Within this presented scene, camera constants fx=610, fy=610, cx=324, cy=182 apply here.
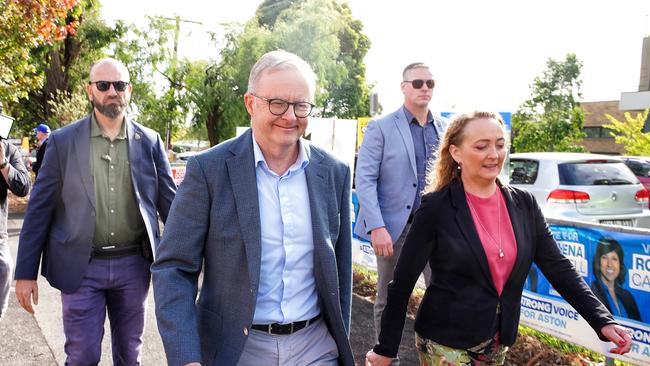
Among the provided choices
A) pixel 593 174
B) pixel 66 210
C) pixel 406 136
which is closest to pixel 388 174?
pixel 406 136

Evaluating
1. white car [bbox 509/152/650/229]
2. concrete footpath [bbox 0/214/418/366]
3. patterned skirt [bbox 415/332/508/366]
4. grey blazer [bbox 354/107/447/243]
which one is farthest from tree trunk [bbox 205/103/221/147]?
patterned skirt [bbox 415/332/508/366]

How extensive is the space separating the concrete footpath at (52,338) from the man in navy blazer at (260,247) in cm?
286

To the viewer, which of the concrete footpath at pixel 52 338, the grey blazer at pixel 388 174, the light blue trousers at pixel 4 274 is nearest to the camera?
the light blue trousers at pixel 4 274

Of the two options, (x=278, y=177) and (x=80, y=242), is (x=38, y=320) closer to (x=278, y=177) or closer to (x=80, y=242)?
(x=80, y=242)

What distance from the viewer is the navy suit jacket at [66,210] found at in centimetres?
342

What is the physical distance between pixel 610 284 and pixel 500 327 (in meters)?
2.48

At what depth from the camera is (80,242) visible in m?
3.40

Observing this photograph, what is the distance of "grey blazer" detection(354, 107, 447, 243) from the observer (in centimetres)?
424

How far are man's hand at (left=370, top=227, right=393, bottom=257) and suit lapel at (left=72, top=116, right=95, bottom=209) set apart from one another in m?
1.81

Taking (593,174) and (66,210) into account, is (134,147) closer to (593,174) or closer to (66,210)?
(66,210)

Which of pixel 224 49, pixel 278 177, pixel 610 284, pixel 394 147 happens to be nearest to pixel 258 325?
pixel 278 177

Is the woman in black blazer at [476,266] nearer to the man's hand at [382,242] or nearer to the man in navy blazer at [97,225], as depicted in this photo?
the man's hand at [382,242]

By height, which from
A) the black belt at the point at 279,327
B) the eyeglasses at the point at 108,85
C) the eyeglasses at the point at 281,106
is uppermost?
the eyeglasses at the point at 108,85

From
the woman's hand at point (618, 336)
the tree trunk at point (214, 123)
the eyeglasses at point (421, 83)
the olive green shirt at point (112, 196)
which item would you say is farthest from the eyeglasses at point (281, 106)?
the tree trunk at point (214, 123)
